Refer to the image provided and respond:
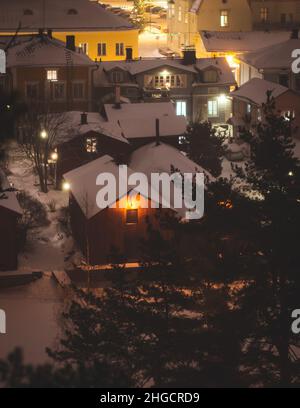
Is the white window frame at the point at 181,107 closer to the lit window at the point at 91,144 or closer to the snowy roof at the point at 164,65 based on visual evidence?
the snowy roof at the point at 164,65

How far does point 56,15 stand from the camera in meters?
38.2

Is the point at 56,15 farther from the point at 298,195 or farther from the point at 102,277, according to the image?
the point at 298,195

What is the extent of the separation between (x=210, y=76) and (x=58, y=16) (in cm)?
866

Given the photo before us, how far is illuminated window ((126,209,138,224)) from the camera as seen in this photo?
2044cm

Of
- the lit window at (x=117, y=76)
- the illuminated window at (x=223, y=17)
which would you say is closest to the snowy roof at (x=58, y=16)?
the illuminated window at (x=223, y=17)

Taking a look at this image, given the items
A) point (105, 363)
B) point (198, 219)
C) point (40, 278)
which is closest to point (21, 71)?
point (40, 278)

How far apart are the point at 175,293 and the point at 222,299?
2.12 feet

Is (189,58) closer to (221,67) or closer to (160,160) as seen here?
(221,67)

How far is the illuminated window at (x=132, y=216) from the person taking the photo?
20.4 meters

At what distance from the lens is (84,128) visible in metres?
24.8

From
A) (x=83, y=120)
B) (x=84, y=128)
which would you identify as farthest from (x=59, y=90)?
(x=84, y=128)

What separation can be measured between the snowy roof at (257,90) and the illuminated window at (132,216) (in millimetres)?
9959

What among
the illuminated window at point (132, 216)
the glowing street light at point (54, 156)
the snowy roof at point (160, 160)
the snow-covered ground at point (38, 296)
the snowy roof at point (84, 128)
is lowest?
the snow-covered ground at point (38, 296)

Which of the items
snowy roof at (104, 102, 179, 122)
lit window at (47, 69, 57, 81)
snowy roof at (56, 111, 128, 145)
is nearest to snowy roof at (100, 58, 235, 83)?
lit window at (47, 69, 57, 81)
